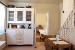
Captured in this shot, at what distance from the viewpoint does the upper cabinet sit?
3.79 meters

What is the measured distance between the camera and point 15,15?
12.4ft

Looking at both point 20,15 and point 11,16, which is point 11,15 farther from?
point 20,15

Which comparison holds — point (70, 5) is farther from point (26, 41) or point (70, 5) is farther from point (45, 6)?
point (26, 41)

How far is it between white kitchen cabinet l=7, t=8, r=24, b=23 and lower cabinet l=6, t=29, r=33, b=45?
561 millimetres

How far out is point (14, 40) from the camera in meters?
3.66

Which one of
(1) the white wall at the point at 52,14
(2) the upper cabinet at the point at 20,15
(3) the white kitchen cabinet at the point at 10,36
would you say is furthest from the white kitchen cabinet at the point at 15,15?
(1) the white wall at the point at 52,14

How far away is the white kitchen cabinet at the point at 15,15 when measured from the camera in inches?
149

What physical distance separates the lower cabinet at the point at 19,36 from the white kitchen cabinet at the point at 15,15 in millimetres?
561

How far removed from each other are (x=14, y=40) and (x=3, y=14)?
143cm

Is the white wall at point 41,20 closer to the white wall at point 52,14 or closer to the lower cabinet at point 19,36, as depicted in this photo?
the white wall at point 52,14

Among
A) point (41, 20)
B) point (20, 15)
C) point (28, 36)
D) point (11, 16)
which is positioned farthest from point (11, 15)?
point (41, 20)

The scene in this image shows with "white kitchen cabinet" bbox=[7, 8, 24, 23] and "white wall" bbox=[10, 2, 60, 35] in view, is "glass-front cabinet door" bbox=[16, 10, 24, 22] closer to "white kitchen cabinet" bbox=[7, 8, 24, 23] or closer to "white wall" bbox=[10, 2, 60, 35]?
"white kitchen cabinet" bbox=[7, 8, 24, 23]

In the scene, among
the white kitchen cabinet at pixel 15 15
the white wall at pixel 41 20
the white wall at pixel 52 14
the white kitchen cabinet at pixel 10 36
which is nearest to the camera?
the white kitchen cabinet at pixel 10 36

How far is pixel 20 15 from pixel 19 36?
1.13 m
